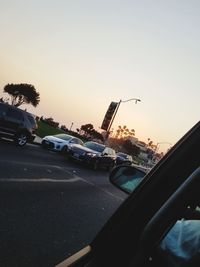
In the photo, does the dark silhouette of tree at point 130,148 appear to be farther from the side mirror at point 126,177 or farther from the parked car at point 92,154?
the side mirror at point 126,177

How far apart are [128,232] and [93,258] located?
0.72ft

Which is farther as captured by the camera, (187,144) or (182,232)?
(182,232)

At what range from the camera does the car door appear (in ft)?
4.32

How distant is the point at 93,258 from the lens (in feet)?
4.85

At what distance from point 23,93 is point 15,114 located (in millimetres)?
66116

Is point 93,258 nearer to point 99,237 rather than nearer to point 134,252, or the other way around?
point 99,237

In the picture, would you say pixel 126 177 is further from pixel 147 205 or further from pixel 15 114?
pixel 15 114

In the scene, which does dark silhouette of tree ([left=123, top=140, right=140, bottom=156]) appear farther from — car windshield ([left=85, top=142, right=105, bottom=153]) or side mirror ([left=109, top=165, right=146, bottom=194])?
side mirror ([left=109, top=165, right=146, bottom=194])

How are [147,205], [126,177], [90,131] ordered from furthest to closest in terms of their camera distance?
[90,131]
[126,177]
[147,205]

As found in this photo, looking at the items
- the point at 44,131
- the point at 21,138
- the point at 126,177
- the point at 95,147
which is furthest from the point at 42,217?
the point at 44,131

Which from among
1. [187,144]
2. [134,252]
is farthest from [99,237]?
[187,144]

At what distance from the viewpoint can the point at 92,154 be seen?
1972 centimetres

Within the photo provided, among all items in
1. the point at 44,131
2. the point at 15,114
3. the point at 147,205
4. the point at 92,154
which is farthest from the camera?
the point at 44,131

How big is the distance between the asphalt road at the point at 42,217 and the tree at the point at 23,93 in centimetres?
7331
